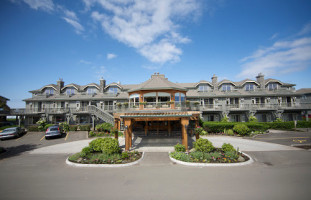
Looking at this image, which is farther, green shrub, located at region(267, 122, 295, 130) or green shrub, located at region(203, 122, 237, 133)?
green shrub, located at region(267, 122, 295, 130)

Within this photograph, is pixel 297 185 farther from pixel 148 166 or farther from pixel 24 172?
pixel 24 172

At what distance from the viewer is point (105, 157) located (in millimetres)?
10086

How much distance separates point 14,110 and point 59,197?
33269 millimetres

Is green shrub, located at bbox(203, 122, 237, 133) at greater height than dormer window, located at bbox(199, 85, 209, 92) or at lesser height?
lesser

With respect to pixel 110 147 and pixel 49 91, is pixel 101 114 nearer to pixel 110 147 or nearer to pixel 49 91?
pixel 110 147

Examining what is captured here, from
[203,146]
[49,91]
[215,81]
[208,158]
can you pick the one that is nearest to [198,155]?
[208,158]

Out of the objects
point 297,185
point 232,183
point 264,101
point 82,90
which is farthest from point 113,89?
point 264,101

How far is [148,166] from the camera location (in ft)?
30.2

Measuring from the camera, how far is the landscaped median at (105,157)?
31.2 feet

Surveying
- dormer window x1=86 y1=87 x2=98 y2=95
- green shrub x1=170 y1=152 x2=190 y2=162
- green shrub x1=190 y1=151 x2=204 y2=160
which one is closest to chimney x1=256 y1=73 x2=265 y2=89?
green shrub x1=190 y1=151 x2=204 y2=160

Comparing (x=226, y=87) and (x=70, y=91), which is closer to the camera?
(x=226, y=87)

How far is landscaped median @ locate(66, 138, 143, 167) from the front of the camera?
31.2ft

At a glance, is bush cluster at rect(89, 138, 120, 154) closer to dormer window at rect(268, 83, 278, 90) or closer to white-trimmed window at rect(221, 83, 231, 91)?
white-trimmed window at rect(221, 83, 231, 91)

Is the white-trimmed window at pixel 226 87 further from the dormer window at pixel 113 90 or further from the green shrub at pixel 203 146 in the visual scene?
the dormer window at pixel 113 90
